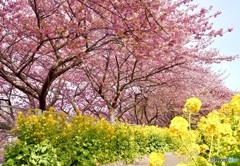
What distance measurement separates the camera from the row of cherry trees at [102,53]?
10.1 meters

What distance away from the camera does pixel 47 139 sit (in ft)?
26.6

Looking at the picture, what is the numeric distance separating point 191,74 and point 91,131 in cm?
1121

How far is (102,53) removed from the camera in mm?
17266

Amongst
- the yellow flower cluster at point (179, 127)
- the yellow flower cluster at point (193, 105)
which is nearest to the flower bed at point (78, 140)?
the yellow flower cluster at point (193, 105)

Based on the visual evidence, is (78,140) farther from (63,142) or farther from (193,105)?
(193,105)

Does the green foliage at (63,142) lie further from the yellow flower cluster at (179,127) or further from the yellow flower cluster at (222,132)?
the yellow flower cluster at (179,127)

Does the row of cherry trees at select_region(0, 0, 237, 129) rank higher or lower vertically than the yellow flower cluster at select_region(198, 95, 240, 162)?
higher

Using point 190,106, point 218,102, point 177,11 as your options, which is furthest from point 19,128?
point 218,102

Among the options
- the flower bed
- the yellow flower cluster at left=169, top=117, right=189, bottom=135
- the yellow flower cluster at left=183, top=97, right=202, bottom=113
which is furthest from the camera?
the flower bed

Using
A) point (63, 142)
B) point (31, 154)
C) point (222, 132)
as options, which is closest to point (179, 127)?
point (222, 132)

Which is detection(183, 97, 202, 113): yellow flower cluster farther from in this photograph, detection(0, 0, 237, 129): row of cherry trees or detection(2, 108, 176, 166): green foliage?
detection(2, 108, 176, 166): green foliage

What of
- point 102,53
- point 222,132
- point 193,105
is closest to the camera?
point 222,132

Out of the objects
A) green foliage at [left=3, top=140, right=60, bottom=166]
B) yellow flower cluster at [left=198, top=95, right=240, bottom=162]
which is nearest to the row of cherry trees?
yellow flower cluster at [left=198, top=95, right=240, bottom=162]

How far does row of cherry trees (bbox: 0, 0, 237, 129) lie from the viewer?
10125 mm
